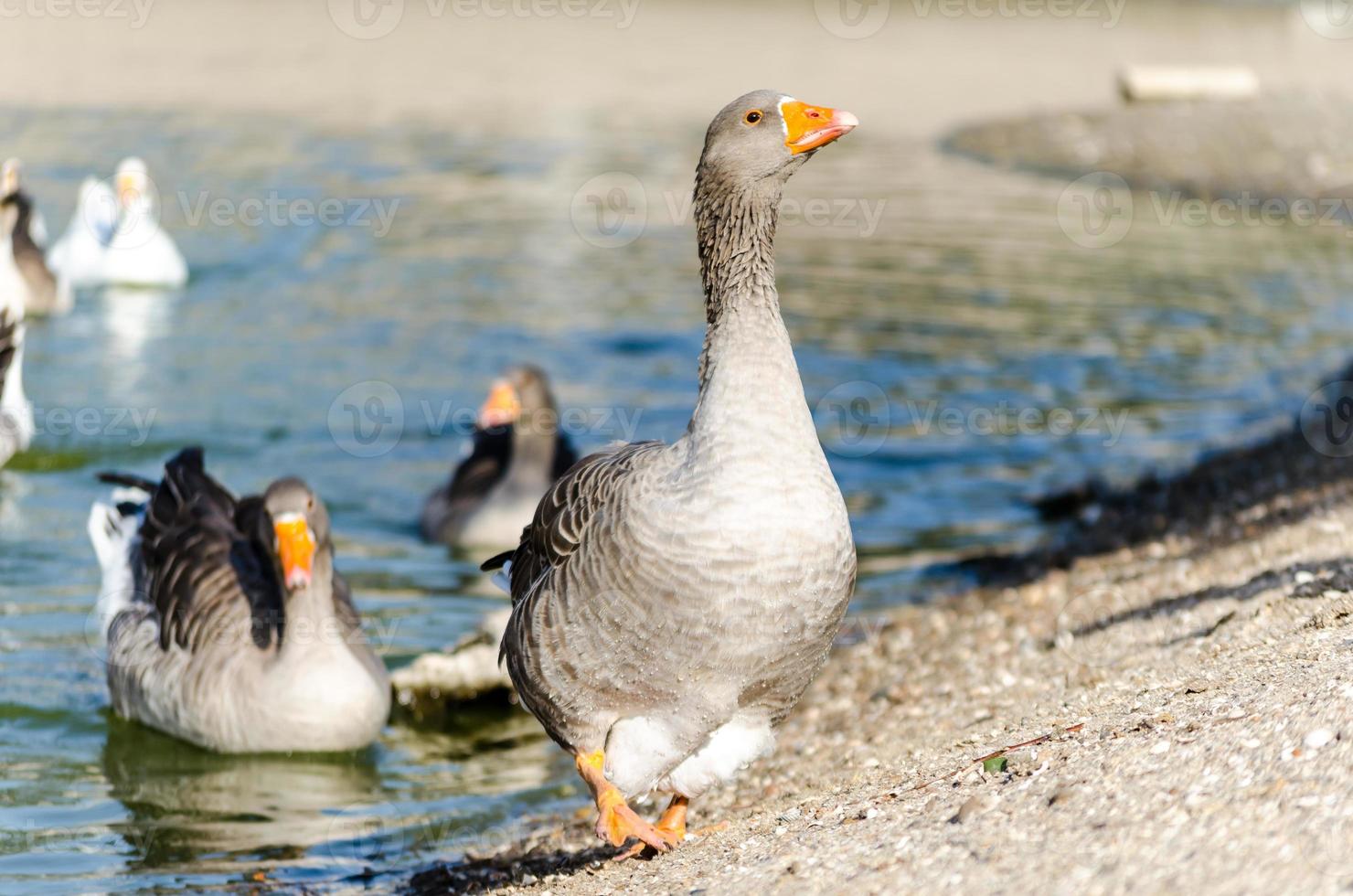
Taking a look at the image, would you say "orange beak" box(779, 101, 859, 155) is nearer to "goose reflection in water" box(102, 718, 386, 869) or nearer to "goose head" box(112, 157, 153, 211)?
"goose reflection in water" box(102, 718, 386, 869)

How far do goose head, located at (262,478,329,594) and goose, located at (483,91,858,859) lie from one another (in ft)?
9.63

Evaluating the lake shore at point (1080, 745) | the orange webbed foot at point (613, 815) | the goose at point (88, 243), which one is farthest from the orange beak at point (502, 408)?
the goose at point (88, 243)

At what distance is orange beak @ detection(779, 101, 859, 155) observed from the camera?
262 inches

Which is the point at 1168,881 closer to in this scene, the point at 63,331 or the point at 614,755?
the point at 614,755

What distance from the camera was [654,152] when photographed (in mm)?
33750

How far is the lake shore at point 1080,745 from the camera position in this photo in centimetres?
482

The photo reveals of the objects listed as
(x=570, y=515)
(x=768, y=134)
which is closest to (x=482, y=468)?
(x=570, y=515)

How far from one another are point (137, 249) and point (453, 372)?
5.49 meters

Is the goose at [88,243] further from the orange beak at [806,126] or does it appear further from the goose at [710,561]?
the orange beak at [806,126]

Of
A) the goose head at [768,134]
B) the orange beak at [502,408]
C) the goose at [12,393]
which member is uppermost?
the goose head at [768,134]

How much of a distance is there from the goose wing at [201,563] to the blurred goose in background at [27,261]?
1028cm

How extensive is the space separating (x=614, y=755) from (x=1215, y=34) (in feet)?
204

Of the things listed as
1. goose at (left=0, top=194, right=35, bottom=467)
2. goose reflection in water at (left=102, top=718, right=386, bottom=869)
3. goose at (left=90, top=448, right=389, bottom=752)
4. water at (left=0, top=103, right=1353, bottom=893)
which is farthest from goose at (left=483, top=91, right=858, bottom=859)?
goose at (left=0, top=194, right=35, bottom=467)

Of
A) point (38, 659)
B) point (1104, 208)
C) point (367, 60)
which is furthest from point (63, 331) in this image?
point (367, 60)
